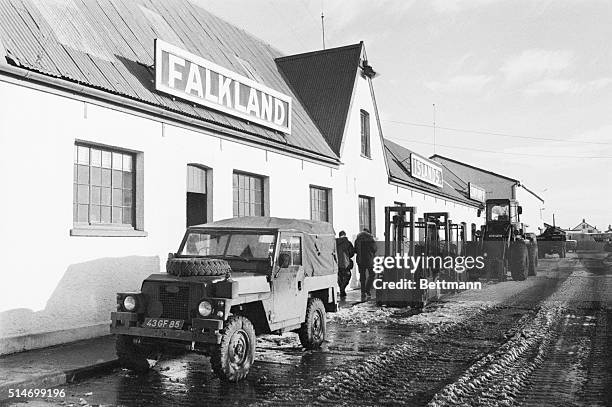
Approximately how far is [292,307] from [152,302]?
2.01 metres

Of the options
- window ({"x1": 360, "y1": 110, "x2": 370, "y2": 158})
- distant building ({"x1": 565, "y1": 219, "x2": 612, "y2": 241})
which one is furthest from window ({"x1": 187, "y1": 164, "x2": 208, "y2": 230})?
distant building ({"x1": 565, "y1": 219, "x2": 612, "y2": 241})

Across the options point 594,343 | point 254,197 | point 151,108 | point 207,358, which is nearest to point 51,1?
point 151,108

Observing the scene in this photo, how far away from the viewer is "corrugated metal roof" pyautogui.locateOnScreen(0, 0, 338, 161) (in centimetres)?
890

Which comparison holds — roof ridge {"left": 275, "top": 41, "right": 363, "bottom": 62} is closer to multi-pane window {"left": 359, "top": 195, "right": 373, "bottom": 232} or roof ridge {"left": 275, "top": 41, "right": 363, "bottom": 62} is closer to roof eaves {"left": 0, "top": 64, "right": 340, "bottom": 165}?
multi-pane window {"left": 359, "top": 195, "right": 373, "bottom": 232}

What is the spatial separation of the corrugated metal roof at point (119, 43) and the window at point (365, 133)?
3477mm

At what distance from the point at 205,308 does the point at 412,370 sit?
2701mm

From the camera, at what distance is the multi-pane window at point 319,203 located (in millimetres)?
16655

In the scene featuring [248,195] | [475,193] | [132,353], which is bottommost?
[132,353]

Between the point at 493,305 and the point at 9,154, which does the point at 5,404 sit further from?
the point at 493,305

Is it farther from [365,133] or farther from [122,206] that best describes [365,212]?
[122,206]

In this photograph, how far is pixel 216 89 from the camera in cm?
1252

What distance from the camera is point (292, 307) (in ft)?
25.8

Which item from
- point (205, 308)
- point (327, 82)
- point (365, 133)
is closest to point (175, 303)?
point (205, 308)

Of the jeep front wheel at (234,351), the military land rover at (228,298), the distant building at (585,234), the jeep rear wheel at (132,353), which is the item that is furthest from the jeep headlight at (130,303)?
the distant building at (585,234)
